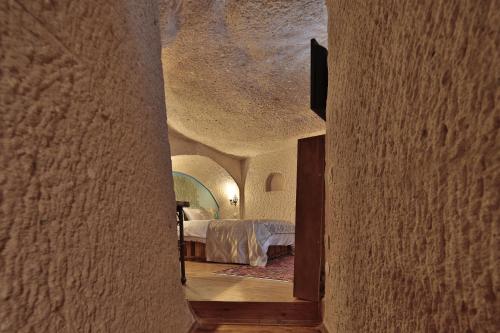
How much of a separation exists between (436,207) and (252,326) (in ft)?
5.30

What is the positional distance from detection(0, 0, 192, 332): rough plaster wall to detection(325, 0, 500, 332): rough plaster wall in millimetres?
716

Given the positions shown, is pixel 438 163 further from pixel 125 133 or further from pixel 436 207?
pixel 125 133

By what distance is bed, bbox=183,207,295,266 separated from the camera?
3867mm

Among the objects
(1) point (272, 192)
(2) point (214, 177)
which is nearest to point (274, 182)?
(1) point (272, 192)

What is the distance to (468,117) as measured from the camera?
40cm

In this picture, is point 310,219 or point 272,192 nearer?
point 310,219

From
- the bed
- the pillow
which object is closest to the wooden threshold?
the bed

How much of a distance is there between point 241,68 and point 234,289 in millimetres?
2843

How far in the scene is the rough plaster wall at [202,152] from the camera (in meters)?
5.92

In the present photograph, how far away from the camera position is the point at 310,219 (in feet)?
6.95

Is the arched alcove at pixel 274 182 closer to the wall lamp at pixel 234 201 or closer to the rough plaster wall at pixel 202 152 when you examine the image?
the rough plaster wall at pixel 202 152

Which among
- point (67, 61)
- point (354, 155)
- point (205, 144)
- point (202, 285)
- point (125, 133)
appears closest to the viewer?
point (67, 61)

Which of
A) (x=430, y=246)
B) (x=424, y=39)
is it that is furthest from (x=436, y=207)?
(x=424, y=39)

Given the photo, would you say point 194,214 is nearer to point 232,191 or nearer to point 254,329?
point 232,191
